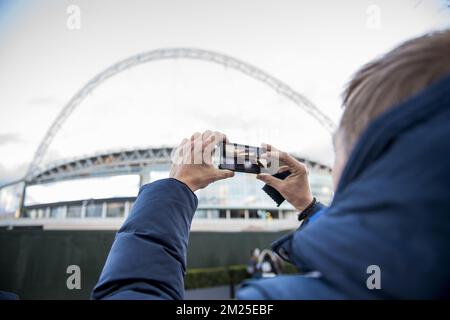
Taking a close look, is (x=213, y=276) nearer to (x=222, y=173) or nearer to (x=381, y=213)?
(x=222, y=173)

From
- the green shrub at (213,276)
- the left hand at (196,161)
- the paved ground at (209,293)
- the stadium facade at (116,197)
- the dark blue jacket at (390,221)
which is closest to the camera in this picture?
the dark blue jacket at (390,221)

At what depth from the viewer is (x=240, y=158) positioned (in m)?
1.69

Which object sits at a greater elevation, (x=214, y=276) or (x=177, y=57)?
(x=177, y=57)

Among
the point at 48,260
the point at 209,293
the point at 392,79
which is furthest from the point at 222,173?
the point at 209,293

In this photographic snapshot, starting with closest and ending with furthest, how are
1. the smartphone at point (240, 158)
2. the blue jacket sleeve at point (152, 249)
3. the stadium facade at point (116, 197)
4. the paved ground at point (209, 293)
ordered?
the blue jacket sleeve at point (152, 249)
the smartphone at point (240, 158)
the paved ground at point (209, 293)
the stadium facade at point (116, 197)

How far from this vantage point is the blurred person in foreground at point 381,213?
571 millimetres

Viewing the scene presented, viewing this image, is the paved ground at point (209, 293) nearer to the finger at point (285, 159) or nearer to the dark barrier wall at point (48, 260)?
the dark barrier wall at point (48, 260)

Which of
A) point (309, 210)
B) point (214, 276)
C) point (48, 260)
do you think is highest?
point (309, 210)

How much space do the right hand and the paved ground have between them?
10604 mm

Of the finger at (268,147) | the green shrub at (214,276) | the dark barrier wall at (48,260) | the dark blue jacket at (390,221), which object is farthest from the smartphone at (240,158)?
the green shrub at (214,276)

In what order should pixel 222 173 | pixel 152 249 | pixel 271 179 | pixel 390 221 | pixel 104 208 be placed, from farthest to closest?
pixel 104 208 < pixel 271 179 < pixel 222 173 < pixel 152 249 < pixel 390 221

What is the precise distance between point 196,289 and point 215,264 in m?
2.15

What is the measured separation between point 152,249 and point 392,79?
88 cm
